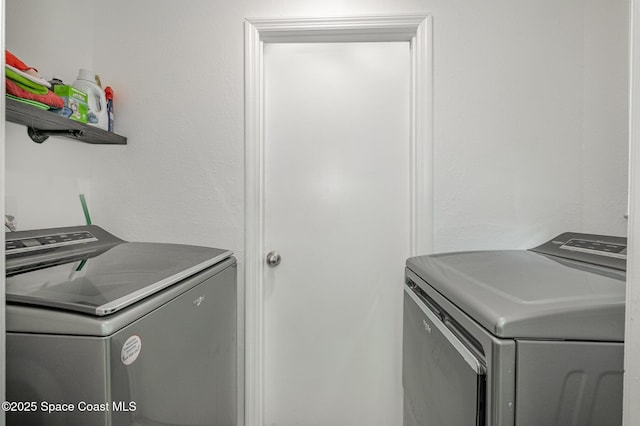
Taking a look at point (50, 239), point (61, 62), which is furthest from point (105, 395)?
point (61, 62)

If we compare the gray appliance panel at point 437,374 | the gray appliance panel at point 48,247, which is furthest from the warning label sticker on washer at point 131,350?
the gray appliance panel at point 437,374

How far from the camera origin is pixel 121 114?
158 cm

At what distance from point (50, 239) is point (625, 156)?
7.17 feet

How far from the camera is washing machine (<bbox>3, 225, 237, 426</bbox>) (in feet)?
2.21

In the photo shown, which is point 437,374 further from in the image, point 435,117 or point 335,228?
point 435,117

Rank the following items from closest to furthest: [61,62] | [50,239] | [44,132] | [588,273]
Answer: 1. [588,273]
2. [50,239]
3. [44,132]
4. [61,62]

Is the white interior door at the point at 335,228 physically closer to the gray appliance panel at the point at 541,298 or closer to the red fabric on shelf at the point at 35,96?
the gray appliance panel at the point at 541,298

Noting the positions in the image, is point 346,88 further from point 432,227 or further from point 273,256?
point 273,256

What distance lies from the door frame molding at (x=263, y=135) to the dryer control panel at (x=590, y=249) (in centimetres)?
47

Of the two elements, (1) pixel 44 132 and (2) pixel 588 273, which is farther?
(1) pixel 44 132

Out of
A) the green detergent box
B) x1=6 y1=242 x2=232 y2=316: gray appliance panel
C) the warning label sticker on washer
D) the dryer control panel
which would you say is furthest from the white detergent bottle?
the dryer control panel

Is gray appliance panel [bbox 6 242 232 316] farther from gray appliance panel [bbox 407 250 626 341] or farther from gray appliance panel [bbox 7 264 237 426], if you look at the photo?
gray appliance panel [bbox 407 250 626 341]

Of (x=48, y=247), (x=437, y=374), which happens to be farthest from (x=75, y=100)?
(x=437, y=374)

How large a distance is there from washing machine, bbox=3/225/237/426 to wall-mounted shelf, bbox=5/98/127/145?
0.37 metres
